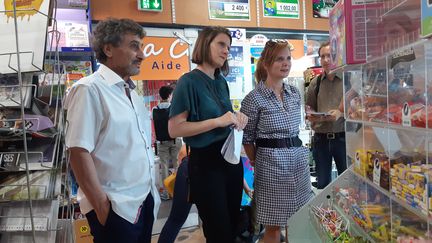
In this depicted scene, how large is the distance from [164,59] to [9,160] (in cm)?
307

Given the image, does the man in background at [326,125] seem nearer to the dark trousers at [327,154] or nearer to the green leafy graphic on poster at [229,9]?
the dark trousers at [327,154]

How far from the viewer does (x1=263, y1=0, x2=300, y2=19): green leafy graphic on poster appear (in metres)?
4.48

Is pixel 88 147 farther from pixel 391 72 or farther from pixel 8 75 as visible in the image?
pixel 391 72

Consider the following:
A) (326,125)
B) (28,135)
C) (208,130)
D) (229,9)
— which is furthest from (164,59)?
(28,135)

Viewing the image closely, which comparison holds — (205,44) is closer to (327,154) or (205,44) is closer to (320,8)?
(327,154)

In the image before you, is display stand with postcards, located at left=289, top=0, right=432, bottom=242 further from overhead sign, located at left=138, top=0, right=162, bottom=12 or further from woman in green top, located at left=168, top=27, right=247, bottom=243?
overhead sign, located at left=138, top=0, right=162, bottom=12

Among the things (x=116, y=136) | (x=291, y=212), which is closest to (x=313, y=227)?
(x=291, y=212)

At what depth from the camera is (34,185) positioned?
0.98 metres

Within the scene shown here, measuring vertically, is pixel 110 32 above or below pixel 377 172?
above

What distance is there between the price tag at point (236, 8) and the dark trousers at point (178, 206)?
261 centimetres

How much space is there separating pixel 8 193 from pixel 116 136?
1.47ft

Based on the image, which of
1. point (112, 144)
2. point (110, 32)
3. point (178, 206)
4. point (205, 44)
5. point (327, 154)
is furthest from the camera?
point (327, 154)

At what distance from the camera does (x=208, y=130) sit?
5.51 ft

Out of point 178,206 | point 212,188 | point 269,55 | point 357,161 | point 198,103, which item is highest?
point 269,55
